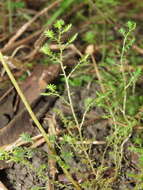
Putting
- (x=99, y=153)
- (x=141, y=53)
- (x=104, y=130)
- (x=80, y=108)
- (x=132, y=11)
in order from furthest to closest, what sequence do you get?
(x=132, y=11), (x=141, y=53), (x=80, y=108), (x=104, y=130), (x=99, y=153)

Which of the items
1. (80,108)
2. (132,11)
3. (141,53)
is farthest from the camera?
(132,11)

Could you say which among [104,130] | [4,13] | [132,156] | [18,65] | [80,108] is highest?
[4,13]

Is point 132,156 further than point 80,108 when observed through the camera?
No

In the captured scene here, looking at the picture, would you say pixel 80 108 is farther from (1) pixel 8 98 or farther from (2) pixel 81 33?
(2) pixel 81 33

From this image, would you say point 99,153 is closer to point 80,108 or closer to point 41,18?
point 80,108

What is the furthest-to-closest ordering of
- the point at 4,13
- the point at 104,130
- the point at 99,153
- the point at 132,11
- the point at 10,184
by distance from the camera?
the point at 132,11, the point at 4,13, the point at 104,130, the point at 99,153, the point at 10,184

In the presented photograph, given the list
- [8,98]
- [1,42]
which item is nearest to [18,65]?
[8,98]

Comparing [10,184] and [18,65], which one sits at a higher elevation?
[18,65]

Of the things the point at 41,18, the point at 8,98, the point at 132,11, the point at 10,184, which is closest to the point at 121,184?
the point at 10,184

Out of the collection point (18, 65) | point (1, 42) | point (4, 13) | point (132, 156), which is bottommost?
point (132, 156)
